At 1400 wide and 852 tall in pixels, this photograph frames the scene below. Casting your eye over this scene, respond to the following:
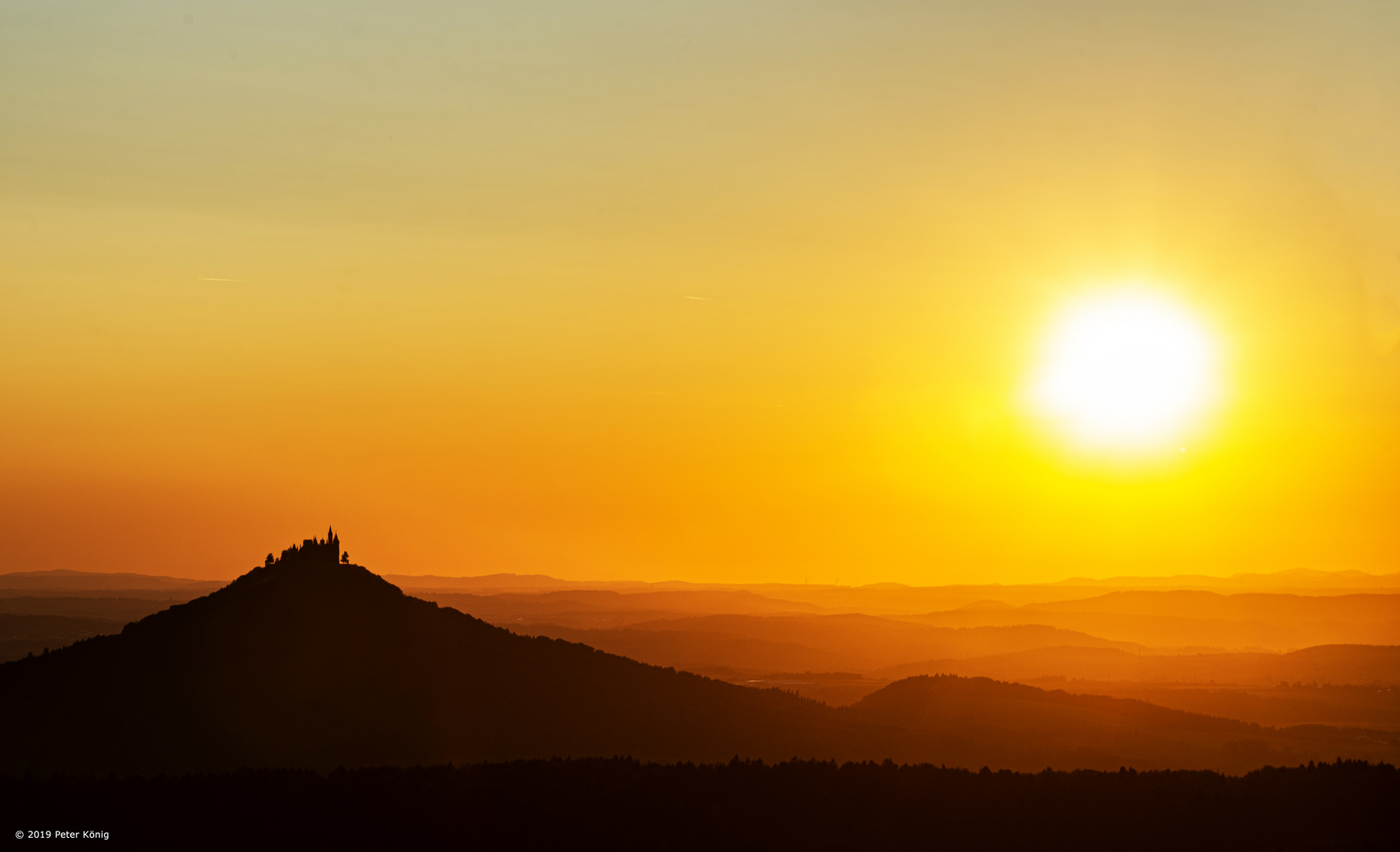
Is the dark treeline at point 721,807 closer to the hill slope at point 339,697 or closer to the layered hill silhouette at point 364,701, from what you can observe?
the hill slope at point 339,697

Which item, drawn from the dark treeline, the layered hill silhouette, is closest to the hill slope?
the layered hill silhouette

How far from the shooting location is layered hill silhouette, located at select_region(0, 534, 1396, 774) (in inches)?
2628

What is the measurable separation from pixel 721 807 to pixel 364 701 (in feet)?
76.9

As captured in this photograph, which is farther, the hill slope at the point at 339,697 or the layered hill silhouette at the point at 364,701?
the layered hill silhouette at the point at 364,701

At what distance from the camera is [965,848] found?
57750 mm

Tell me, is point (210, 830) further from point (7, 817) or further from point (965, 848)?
point (965, 848)

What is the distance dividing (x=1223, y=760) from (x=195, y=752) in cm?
7110

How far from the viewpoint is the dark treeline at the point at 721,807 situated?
53.2 metres

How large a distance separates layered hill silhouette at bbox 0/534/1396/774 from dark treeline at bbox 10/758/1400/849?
921cm

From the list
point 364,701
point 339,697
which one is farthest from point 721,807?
point 339,697

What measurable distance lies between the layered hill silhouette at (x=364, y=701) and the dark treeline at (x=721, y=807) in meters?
9.21

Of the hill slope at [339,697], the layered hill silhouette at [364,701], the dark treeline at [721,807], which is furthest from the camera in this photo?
the layered hill silhouette at [364,701]

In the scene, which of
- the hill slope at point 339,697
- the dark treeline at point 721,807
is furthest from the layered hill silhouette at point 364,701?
the dark treeline at point 721,807

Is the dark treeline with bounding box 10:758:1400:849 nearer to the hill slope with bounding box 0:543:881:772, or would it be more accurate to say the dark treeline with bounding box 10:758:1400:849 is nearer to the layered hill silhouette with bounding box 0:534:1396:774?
the hill slope with bounding box 0:543:881:772
